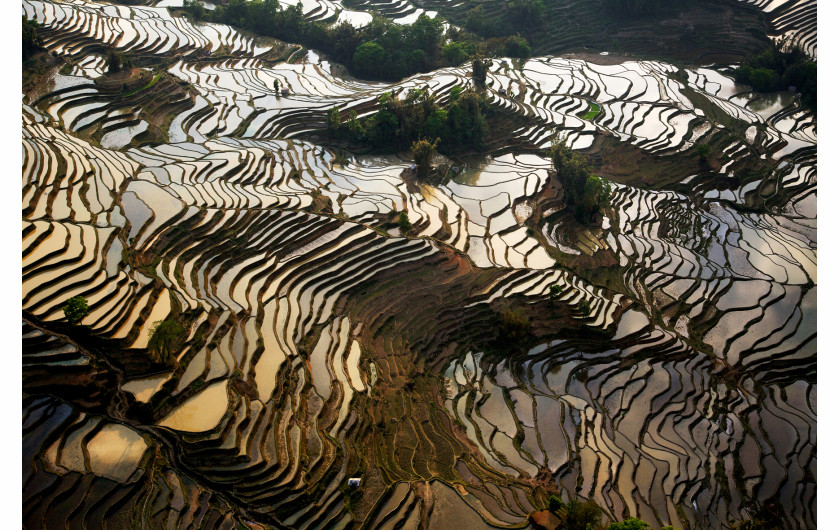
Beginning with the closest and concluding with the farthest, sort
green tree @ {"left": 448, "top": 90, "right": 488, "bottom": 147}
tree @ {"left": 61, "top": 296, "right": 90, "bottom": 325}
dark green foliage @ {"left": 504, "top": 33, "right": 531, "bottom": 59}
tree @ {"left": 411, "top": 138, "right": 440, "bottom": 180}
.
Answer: tree @ {"left": 61, "top": 296, "right": 90, "bottom": 325} → tree @ {"left": 411, "top": 138, "right": 440, "bottom": 180} → green tree @ {"left": 448, "top": 90, "right": 488, "bottom": 147} → dark green foliage @ {"left": 504, "top": 33, "right": 531, "bottom": 59}

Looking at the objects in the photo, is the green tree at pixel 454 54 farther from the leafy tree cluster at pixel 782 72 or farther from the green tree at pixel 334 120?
the leafy tree cluster at pixel 782 72

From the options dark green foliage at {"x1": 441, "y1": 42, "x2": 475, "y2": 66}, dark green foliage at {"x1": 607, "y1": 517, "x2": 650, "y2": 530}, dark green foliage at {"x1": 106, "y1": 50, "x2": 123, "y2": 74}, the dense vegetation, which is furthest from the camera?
dark green foliage at {"x1": 441, "y1": 42, "x2": 475, "y2": 66}

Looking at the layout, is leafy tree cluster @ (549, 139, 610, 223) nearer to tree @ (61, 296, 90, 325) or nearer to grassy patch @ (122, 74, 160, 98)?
tree @ (61, 296, 90, 325)

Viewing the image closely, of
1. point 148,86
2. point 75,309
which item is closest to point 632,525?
point 75,309


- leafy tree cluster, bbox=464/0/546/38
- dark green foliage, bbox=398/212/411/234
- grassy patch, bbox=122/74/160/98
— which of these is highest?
leafy tree cluster, bbox=464/0/546/38

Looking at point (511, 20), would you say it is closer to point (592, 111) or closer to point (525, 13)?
Result: point (525, 13)

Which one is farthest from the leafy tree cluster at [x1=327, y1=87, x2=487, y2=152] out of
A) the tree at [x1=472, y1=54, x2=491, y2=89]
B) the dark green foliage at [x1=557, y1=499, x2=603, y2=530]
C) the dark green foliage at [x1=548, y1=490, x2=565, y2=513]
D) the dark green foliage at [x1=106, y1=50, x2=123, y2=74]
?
the dark green foliage at [x1=557, y1=499, x2=603, y2=530]
